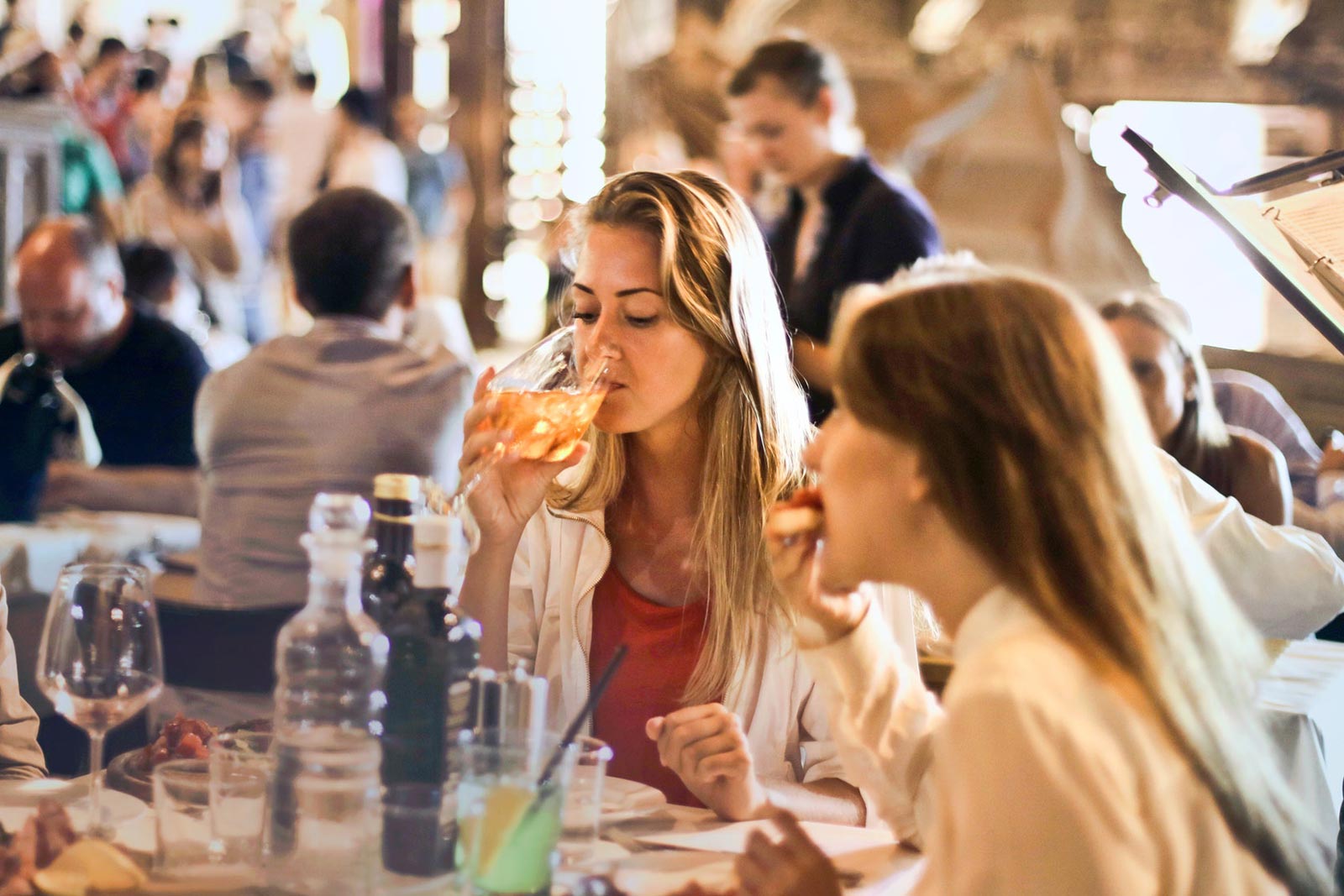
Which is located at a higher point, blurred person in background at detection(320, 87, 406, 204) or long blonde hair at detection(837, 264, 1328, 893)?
blurred person in background at detection(320, 87, 406, 204)

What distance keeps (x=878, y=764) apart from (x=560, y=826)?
38 cm

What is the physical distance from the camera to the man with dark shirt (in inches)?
140

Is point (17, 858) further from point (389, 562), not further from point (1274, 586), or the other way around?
point (1274, 586)

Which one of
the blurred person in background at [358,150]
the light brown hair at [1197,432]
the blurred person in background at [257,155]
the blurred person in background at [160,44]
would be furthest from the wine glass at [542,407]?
the blurred person in background at [160,44]

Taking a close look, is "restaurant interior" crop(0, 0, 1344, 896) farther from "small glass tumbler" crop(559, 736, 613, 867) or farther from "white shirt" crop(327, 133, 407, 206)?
"white shirt" crop(327, 133, 407, 206)

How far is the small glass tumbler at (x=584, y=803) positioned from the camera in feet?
3.85

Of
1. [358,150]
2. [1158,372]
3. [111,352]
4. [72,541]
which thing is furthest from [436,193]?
[1158,372]

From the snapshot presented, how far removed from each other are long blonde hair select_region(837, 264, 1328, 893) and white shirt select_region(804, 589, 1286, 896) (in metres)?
0.02

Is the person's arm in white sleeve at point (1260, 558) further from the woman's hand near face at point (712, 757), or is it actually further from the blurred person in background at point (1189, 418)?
the woman's hand near face at point (712, 757)

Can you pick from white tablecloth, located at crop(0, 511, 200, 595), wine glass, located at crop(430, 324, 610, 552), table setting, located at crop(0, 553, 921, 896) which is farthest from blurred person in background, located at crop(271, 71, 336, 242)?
table setting, located at crop(0, 553, 921, 896)

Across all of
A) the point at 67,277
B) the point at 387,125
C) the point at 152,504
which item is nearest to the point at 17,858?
the point at 152,504

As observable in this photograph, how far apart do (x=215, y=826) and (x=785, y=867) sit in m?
0.49

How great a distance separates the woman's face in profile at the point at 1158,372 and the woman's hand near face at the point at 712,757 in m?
1.72

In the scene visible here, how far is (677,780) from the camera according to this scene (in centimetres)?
177
